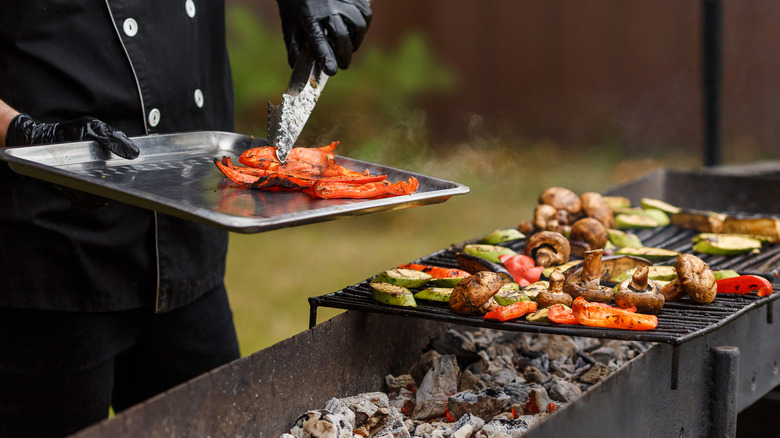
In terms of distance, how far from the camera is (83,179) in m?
1.61

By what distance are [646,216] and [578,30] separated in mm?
5648

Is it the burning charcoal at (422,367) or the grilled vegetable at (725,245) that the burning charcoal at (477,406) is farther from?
the grilled vegetable at (725,245)

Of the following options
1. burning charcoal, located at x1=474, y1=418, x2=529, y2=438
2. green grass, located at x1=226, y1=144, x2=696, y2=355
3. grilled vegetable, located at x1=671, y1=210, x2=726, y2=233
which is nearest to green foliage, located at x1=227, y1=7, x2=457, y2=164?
green grass, located at x1=226, y1=144, x2=696, y2=355

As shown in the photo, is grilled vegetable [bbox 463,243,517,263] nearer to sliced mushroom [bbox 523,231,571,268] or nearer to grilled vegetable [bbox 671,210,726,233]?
sliced mushroom [bbox 523,231,571,268]

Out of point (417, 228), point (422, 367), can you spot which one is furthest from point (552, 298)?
point (417, 228)

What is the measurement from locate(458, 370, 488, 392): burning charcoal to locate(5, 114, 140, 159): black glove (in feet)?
3.55

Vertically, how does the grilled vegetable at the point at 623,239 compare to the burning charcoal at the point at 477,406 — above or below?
above

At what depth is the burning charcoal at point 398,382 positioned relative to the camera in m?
2.27

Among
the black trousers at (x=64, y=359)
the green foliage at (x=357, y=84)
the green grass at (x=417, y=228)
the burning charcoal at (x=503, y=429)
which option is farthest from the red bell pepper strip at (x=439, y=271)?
the green foliage at (x=357, y=84)

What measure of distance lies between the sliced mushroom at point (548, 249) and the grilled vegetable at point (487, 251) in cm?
8

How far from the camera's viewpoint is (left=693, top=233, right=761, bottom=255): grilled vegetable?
2.77m

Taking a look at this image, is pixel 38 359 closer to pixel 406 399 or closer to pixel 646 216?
pixel 406 399

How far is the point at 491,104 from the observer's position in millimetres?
8797

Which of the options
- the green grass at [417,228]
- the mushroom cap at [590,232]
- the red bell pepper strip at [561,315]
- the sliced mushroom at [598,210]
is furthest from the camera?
the green grass at [417,228]
